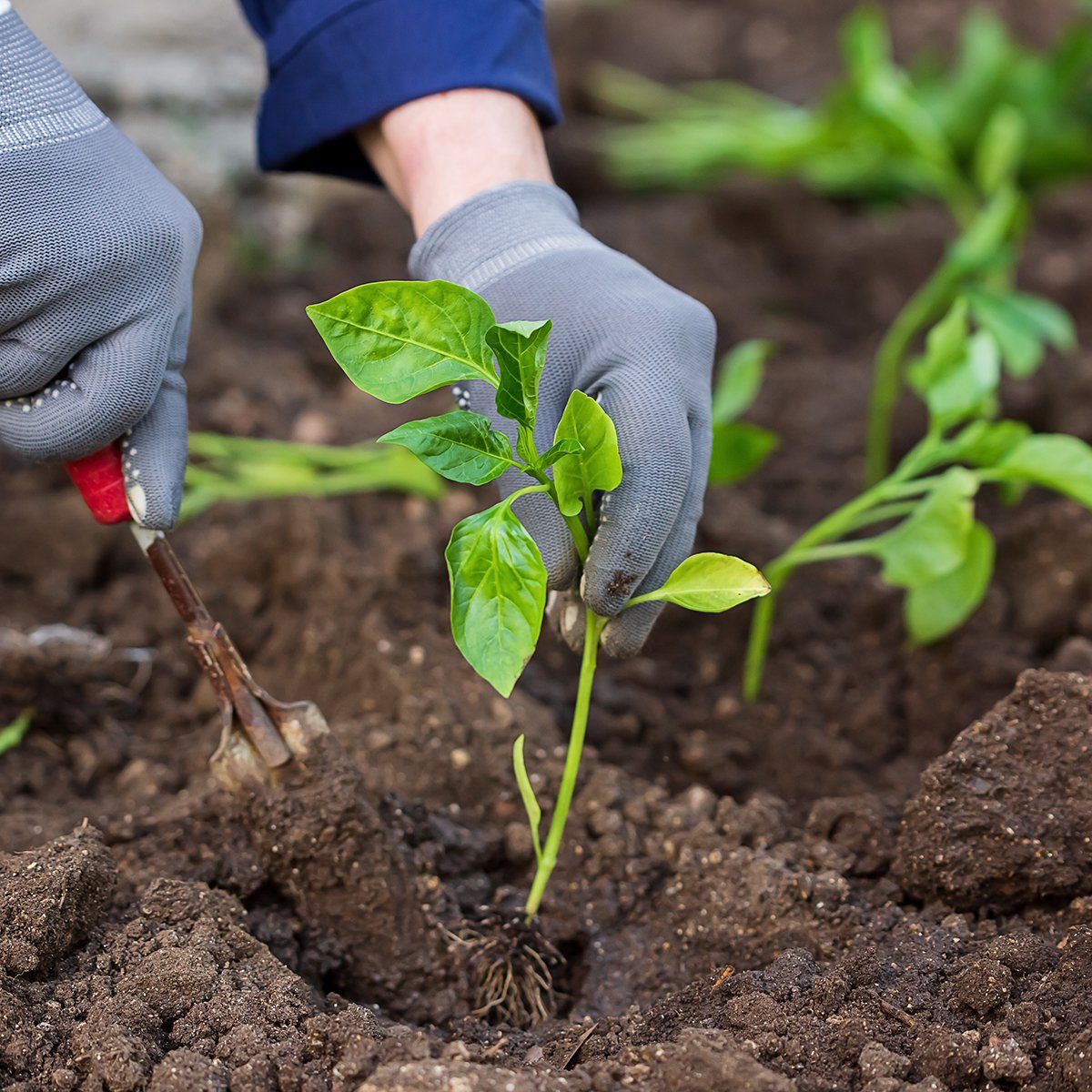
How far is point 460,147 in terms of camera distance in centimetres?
135

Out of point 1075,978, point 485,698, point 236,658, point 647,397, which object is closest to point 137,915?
point 236,658

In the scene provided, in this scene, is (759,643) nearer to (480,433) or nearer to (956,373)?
(956,373)

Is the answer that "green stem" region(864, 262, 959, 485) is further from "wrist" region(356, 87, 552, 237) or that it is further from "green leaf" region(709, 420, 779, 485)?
"wrist" region(356, 87, 552, 237)

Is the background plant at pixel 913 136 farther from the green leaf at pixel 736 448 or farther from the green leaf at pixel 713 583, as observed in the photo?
the green leaf at pixel 713 583

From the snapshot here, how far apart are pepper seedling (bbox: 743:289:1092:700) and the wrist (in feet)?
1.82

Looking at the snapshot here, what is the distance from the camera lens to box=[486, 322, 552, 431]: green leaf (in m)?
0.94

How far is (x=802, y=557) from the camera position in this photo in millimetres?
1469

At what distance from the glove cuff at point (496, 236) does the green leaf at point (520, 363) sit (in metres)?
0.30

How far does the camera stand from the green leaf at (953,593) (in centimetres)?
144

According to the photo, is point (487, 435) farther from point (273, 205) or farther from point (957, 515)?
point (273, 205)

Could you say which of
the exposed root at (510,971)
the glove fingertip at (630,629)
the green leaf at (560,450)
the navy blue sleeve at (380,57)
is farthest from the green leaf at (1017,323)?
the exposed root at (510,971)

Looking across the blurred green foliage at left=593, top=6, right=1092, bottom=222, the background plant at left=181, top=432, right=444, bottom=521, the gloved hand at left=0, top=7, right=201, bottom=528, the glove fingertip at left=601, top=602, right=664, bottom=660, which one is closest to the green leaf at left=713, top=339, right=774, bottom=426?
the background plant at left=181, top=432, right=444, bottom=521

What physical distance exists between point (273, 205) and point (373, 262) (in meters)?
0.26

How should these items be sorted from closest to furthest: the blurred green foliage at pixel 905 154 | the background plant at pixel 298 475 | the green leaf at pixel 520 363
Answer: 1. the green leaf at pixel 520 363
2. the background plant at pixel 298 475
3. the blurred green foliage at pixel 905 154
